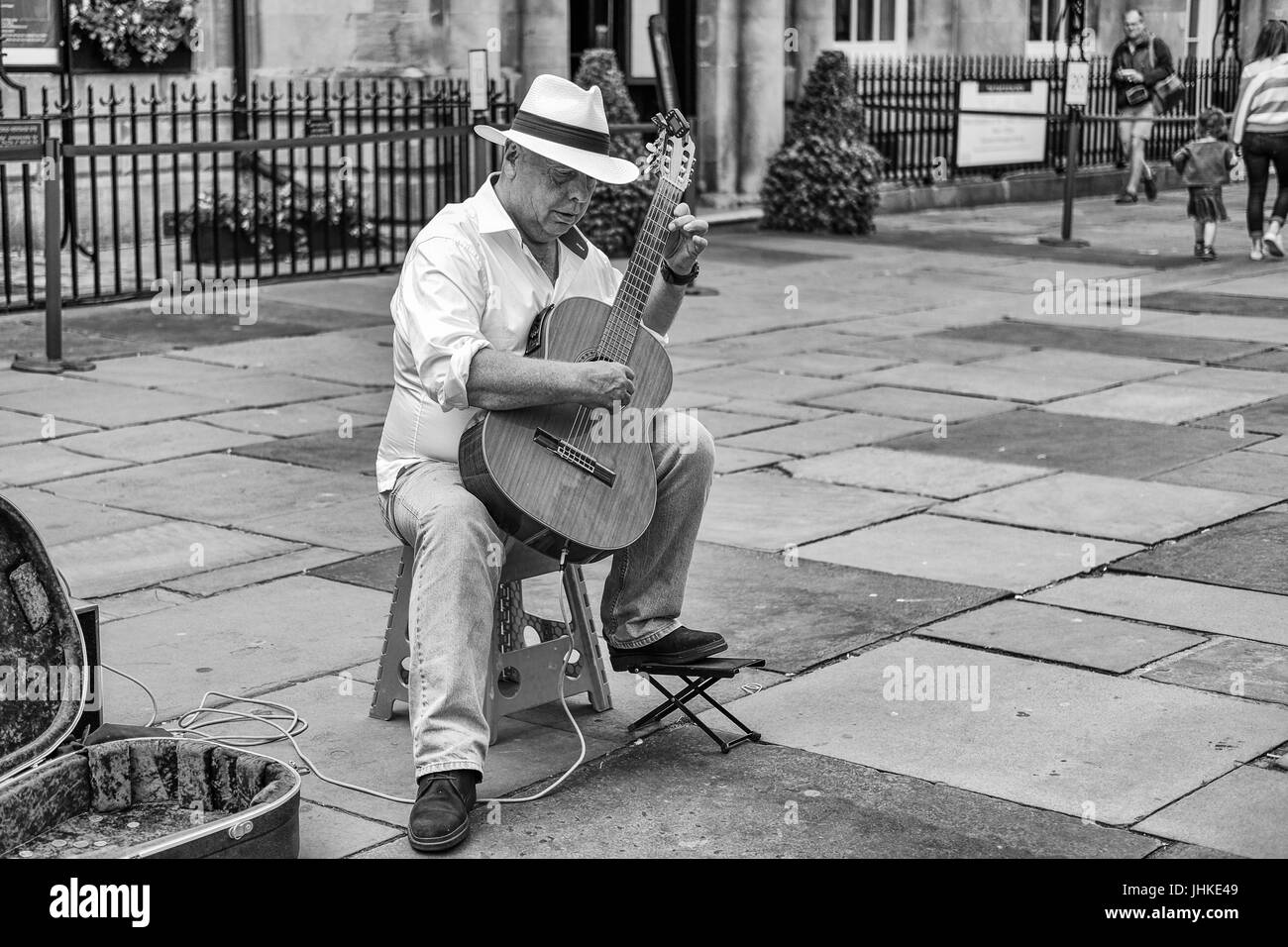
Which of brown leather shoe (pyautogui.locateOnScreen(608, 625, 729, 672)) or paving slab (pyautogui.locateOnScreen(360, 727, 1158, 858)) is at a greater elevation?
brown leather shoe (pyautogui.locateOnScreen(608, 625, 729, 672))

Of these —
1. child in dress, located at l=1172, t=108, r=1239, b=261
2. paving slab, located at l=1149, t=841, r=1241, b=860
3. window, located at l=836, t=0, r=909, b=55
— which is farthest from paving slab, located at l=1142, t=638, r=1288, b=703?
window, located at l=836, t=0, r=909, b=55

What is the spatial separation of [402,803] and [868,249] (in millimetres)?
11960

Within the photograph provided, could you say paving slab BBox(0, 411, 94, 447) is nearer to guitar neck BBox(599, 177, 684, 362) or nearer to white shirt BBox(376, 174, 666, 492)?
white shirt BBox(376, 174, 666, 492)

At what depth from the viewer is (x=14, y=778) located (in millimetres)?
3785

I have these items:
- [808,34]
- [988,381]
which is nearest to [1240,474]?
[988,381]

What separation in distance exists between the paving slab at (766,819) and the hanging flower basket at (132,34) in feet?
36.8

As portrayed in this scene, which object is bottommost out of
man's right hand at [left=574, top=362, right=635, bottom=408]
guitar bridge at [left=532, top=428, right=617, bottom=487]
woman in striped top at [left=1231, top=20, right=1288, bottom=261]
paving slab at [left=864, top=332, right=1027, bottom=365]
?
paving slab at [left=864, top=332, right=1027, bottom=365]

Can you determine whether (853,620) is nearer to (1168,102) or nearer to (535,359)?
(535,359)

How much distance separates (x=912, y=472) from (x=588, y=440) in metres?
3.41

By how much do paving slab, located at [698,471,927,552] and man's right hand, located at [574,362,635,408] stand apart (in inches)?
87.2

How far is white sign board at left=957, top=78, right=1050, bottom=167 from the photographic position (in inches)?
762

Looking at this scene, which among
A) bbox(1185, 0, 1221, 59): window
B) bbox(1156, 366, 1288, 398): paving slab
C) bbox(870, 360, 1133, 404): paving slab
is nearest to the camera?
bbox(870, 360, 1133, 404): paving slab

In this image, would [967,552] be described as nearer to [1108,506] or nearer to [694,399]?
[1108,506]
